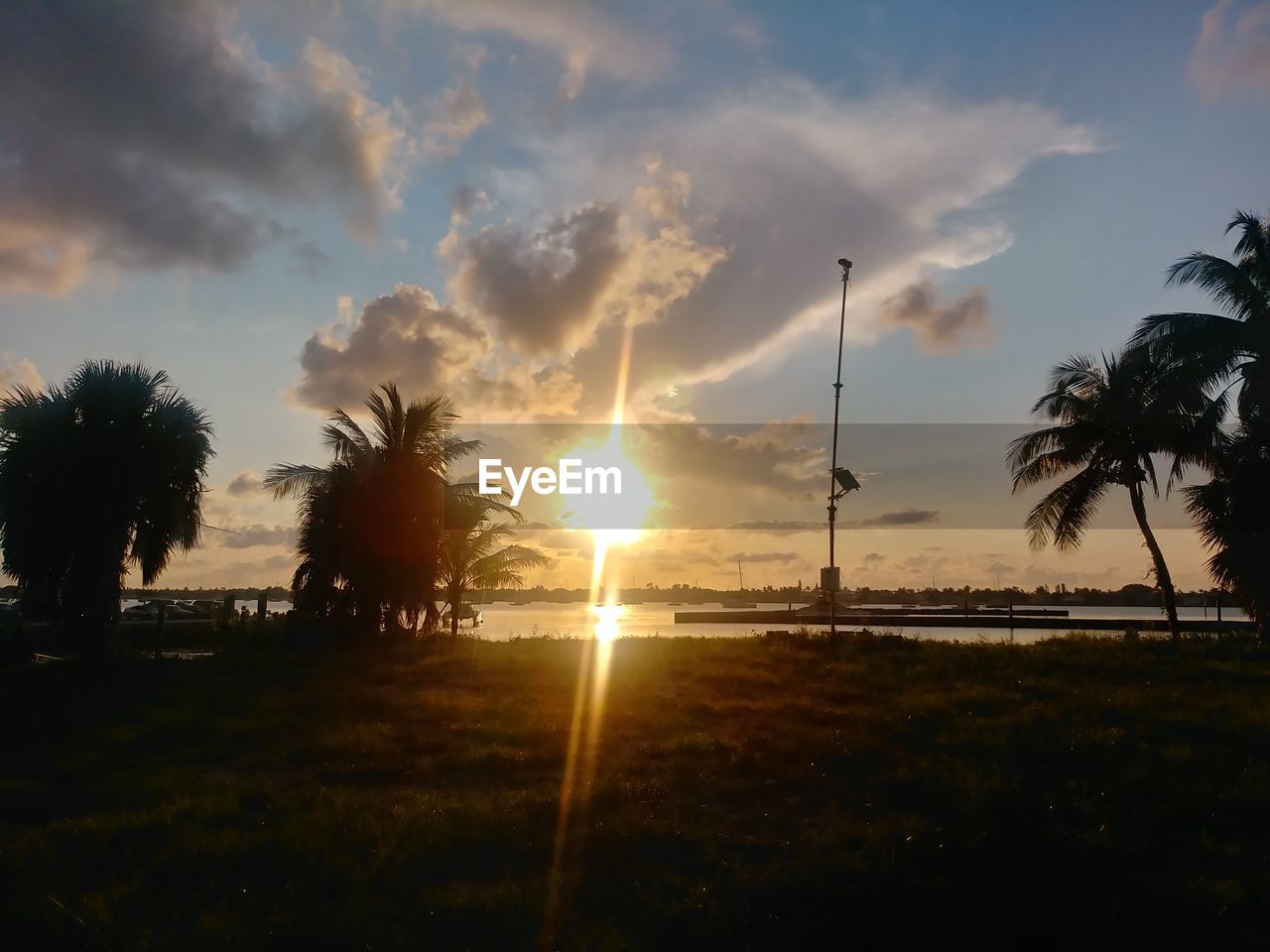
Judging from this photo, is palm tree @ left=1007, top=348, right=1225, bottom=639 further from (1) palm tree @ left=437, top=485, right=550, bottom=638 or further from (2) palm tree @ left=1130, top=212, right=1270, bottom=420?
(1) palm tree @ left=437, top=485, right=550, bottom=638

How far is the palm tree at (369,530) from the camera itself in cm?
3041

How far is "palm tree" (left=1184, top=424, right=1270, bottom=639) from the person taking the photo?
24.2 metres

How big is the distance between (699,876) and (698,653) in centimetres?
1836

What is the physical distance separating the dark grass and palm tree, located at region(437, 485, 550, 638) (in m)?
15.4

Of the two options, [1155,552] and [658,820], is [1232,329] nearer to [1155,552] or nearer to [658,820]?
[1155,552]

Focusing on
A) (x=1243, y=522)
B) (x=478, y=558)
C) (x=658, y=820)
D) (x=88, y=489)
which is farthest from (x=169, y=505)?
(x=1243, y=522)

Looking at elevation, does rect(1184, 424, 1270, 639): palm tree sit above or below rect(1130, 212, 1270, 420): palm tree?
below

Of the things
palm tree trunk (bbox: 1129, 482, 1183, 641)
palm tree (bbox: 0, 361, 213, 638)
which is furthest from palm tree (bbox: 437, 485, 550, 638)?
palm tree trunk (bbox: 1129, 482, 1183, 641)

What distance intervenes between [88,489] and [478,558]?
13528 mm

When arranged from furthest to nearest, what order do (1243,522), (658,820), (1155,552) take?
(1155,552) < (1243,522) < (658,820)

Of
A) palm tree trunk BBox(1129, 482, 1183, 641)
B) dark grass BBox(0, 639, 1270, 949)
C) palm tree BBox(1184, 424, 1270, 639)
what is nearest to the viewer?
dark grass BBox(0, 639, 1270, 949)

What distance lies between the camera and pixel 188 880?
783 cm

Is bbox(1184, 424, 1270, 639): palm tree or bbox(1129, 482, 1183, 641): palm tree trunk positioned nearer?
bbox(1184, 424, 1270, 639): palm tree

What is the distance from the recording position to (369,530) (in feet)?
100
